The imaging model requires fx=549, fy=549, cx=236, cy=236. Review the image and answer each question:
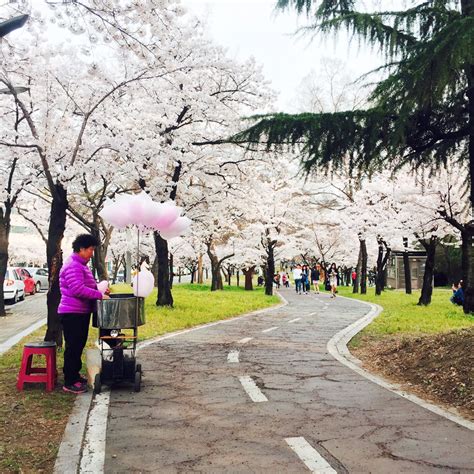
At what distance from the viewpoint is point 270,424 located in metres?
5.52

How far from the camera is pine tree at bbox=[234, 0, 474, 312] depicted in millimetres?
7266

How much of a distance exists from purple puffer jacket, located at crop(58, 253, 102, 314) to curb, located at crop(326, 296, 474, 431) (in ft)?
13.2

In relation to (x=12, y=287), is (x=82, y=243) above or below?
above

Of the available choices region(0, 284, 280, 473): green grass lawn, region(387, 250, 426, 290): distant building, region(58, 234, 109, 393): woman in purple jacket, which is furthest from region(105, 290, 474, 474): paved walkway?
region(387, 250, 426, 290): distant building

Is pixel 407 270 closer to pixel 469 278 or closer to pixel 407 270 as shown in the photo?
pixel 407 270

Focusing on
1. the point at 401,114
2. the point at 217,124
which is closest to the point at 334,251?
the point at 217,124

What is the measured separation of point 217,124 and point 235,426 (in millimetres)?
16143

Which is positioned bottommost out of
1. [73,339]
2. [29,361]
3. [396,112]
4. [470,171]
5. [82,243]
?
[29,361]

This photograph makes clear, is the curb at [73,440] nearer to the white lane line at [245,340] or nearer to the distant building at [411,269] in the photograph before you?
the white lane line at [245,340]

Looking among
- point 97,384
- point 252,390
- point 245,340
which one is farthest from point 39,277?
point 252,390

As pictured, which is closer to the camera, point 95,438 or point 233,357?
point 95,438

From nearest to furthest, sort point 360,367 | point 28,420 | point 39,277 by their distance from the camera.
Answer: point 28,420 < point 360,367 < point 39,277

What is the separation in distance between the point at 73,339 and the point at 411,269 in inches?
2288

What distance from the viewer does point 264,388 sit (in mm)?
7277
